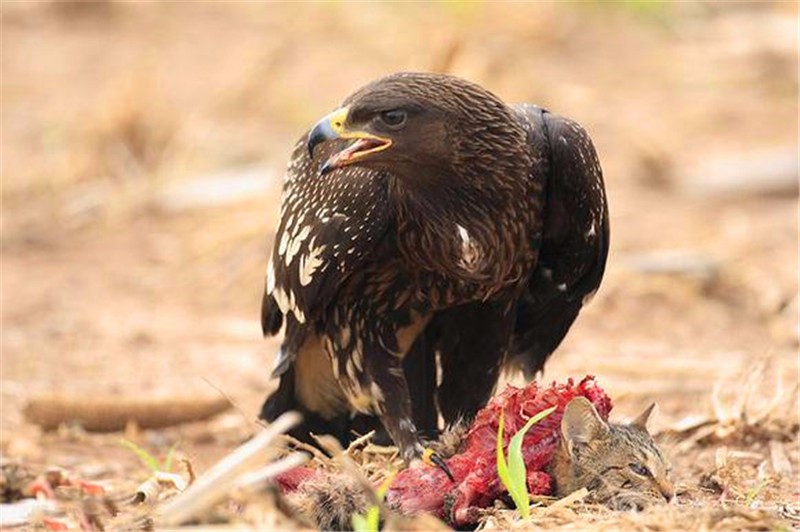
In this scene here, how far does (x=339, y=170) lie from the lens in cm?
647

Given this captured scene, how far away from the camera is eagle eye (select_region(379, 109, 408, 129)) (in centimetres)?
599

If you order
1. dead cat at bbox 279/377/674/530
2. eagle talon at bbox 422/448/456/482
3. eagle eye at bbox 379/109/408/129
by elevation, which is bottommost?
eagle talon at bbox 422/448/456/482

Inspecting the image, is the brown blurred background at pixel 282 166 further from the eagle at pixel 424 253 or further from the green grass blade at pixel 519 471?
the green grass blade at pixel 519 471

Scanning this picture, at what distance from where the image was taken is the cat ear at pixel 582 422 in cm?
573

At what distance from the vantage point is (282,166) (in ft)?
42.7

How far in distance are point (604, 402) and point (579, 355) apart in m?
3.73

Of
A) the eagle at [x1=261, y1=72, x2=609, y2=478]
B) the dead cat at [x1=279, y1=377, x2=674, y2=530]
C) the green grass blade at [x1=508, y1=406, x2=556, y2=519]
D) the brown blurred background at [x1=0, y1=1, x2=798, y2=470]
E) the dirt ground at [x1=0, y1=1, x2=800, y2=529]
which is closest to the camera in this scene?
the green grass blade at [x1=508, y1=406, x2=556, y2=519]

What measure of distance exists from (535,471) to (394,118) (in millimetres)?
1273

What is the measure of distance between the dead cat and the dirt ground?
0.30 meters

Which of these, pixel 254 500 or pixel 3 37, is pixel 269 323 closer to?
pixel 254 500

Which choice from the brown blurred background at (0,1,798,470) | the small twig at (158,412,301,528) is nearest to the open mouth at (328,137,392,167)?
the small twig at (158,412,301,528)

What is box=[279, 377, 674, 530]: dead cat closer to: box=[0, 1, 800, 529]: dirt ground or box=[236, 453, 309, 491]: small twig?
box=[0, 1, 800, 529]: dirt ground

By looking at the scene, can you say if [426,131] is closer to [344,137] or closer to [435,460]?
[344,137]

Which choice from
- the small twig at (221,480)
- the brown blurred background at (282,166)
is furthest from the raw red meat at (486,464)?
the brown blurred background at (282,166)
